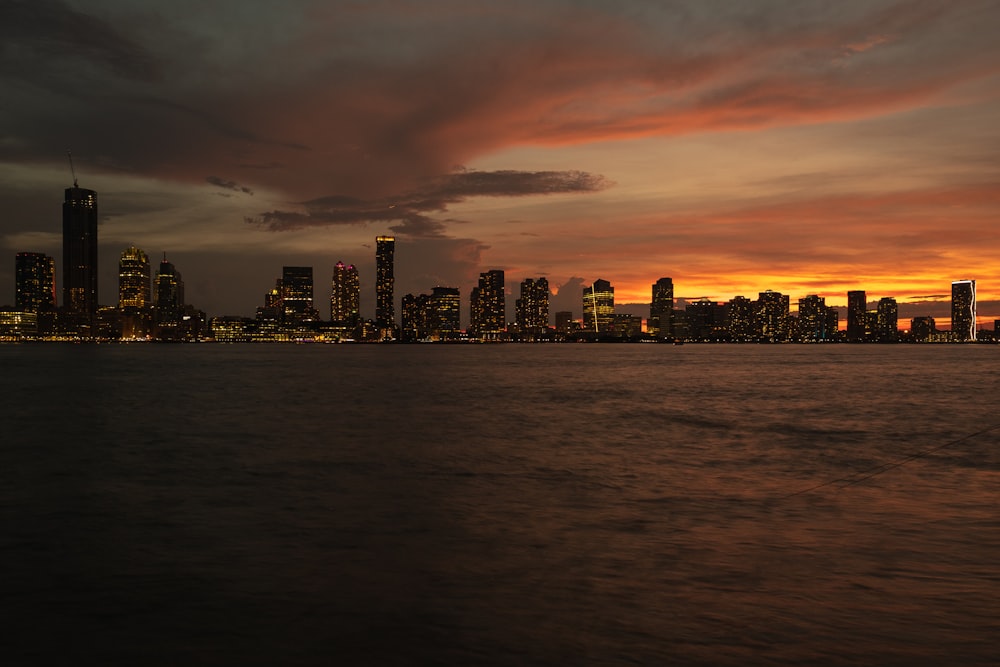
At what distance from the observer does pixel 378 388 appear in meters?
88.1

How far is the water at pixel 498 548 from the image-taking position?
12586 mm

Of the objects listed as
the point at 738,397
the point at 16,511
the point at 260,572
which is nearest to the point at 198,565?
the point at 260,572

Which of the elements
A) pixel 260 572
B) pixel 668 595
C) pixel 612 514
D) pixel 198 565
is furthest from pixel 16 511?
pixel 668 595

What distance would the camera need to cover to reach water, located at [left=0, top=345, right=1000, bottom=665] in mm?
12586

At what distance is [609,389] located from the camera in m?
88.4

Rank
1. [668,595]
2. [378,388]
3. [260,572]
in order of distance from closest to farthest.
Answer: [668,595]
[260,572]
[378,388]

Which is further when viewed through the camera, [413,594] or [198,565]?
[198,565]

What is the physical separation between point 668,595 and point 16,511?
64.7 feet

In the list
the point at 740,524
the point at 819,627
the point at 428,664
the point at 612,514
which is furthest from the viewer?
the point at 612,514

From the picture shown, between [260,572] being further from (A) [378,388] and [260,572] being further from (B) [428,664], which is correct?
(A) [378,388]

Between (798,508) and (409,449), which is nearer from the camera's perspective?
(798,508)

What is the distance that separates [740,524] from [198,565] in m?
13.6

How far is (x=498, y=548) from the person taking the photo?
18.9m

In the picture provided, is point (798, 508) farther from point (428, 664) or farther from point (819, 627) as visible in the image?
point (428, 664)
